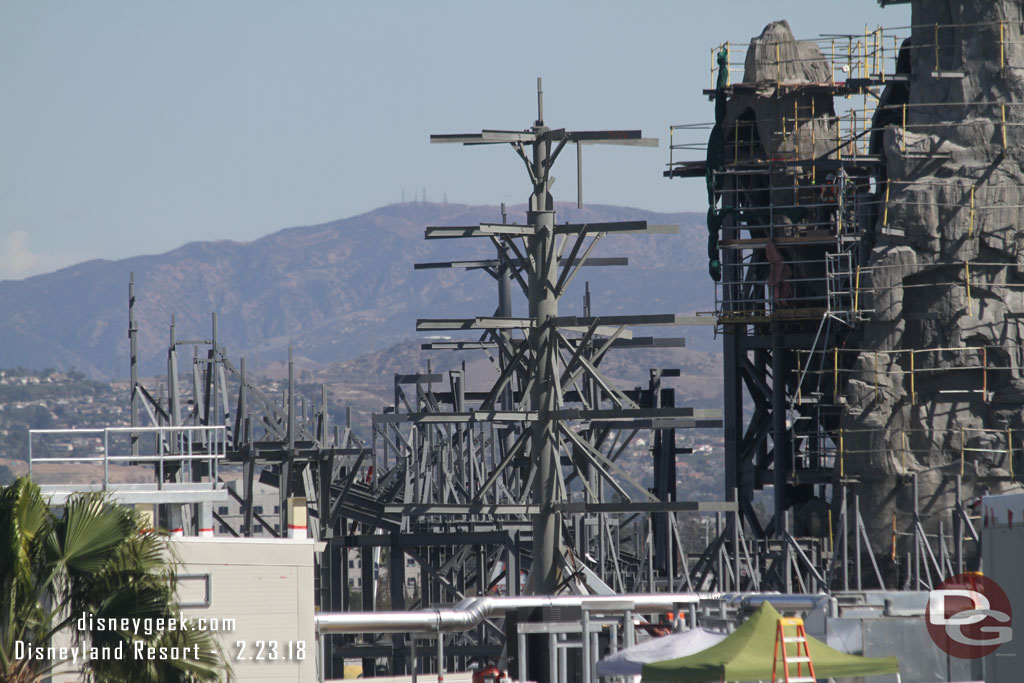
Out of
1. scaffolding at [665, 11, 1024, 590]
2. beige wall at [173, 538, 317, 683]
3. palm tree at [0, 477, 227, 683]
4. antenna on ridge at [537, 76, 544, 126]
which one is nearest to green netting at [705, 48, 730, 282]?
scaffolding at [665, 11, 1024, 590]

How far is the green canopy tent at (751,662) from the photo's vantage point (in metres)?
21.6

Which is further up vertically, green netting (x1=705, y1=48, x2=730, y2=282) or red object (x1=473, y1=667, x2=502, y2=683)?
green netting (x1=705, y1=48, x2=730, y2=282)

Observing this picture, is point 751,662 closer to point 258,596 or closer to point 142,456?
point 258,596

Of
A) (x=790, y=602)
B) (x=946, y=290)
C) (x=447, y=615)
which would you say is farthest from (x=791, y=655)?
(x=946, y=290)

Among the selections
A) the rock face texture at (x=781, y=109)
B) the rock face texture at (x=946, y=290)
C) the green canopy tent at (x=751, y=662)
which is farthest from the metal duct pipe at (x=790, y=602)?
the rock face texture at (x=781, y=109)

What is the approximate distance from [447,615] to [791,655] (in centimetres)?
812

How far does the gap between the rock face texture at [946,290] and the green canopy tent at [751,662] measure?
83.6ft

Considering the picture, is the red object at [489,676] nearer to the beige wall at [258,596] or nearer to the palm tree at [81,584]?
the beige wall at [258,596]

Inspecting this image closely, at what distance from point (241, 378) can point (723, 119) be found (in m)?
17.5

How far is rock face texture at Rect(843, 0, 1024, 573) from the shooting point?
47500 millimetres

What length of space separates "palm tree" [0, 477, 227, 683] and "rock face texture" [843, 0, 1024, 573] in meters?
31.4

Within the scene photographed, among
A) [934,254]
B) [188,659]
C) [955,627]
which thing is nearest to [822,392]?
[934,254]

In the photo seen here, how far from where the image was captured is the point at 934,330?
48594mm

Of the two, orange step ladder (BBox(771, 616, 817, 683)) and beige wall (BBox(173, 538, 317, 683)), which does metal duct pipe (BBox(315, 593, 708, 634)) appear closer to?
beige wall (BBox(173, 538, 317, 683))
